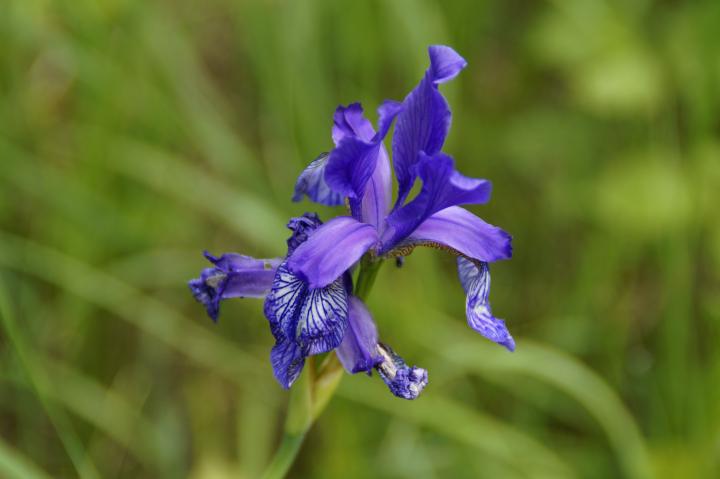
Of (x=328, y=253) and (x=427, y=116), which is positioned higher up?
(x=427, y=116)

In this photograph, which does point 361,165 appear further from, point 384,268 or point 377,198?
point 384,268

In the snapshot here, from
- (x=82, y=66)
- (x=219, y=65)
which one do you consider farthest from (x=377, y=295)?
(x=219, y=65)

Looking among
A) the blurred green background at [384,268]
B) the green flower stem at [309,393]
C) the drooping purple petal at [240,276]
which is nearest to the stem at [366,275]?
the green flower stem at [309,393]

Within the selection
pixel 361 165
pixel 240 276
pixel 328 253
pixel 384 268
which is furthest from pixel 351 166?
pixel 384 268

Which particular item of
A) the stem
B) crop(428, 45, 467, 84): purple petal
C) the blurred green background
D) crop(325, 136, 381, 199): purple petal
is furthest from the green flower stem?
the blurred green background

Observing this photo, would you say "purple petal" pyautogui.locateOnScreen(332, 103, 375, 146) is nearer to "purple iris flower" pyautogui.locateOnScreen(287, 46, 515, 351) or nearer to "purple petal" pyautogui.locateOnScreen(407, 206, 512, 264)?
"purple iris flower" pyautogui.locateOnScreen(287, 46, 515, 351)

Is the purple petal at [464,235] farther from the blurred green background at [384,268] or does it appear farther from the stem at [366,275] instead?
the blurred green background at [384,268]
